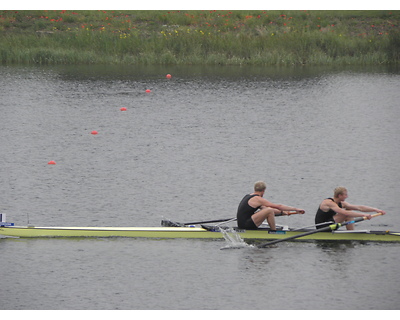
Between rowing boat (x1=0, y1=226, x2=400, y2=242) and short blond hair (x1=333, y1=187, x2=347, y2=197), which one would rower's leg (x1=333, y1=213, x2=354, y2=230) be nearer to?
rowing boat (x1=0, y1=226, x2=400, y2=242)

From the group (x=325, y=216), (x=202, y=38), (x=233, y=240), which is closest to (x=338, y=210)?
(x=325, y=216)

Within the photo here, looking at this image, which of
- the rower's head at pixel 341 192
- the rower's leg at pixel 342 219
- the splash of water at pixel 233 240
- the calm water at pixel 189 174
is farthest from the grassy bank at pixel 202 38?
the splash of water at pixel 233 240

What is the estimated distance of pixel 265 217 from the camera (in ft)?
51.2

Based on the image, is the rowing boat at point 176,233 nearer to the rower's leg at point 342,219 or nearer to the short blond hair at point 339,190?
the rower's leg at point 342,219

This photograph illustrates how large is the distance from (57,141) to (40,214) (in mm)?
8243

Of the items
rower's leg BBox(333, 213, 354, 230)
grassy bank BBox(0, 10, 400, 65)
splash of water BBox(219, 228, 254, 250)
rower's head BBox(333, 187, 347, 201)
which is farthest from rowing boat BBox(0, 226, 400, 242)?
grassy bank BBox(0, 10, 400, 65)

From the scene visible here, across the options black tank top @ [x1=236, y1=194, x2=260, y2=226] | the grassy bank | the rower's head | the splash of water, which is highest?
the grassy bank

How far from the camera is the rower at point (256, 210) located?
50.8 feet

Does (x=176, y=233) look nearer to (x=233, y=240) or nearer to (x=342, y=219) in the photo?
(x=233, y=240)

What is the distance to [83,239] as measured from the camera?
614 inches

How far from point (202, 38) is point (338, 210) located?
1043 inches

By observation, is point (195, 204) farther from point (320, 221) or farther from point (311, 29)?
point (311, 29)

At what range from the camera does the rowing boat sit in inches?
613

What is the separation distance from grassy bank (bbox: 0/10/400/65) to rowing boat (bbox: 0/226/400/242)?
24.4 m
